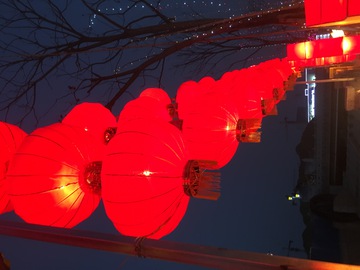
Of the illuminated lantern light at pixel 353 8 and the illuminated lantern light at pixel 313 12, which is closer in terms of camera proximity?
the illuminated lantern light at pixel 353 8

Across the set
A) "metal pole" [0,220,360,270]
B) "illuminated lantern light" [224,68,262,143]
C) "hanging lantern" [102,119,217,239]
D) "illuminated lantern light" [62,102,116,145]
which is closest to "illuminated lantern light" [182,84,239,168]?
"illuminated lantern light" [224,68,262,143]

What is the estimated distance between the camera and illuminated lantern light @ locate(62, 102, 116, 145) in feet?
11.5

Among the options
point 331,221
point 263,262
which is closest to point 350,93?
point 331,221

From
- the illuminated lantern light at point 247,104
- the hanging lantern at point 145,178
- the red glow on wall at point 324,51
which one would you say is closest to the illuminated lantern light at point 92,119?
the illuminated lantern light at point 247,104

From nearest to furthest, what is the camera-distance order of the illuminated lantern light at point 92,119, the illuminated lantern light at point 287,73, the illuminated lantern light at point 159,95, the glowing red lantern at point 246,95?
the illuminated lantern light at point 92,119
the glowing red lantern at point 246,95
the illuminated lantern light at point 159,95
the illuminated lantern light at point 287,73

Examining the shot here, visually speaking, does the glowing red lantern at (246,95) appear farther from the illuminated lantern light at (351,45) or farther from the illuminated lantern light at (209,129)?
the illuminated lantern light at (351,45)

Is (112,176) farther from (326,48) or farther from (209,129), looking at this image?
(326,48)

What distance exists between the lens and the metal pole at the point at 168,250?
1224mm

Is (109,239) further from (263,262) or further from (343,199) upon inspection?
(343,199)

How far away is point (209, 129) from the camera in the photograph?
10.9 feet

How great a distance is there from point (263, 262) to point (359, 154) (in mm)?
9873

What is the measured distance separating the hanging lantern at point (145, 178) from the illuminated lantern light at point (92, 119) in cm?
138

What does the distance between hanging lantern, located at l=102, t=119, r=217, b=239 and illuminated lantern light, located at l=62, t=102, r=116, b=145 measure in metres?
1.38

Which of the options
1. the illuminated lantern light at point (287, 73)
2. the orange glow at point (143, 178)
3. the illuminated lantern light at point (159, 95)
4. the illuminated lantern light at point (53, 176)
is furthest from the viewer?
the illuminated lantern light at point (287, 73)
